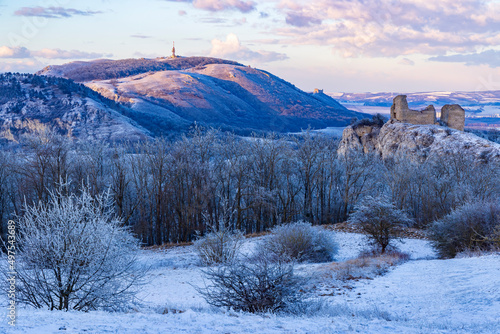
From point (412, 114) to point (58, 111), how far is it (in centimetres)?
8443

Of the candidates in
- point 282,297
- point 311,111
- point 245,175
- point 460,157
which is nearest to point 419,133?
point 460,157

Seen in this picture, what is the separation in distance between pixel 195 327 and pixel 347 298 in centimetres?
641

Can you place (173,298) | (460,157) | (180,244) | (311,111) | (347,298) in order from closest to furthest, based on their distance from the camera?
(347,298), (173,298), (180,244), (460,157), (311,111)

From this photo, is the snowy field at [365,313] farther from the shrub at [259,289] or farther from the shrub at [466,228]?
the shrub at [466,228]

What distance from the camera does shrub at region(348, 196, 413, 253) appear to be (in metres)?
21.1

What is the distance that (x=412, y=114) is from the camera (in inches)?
2191

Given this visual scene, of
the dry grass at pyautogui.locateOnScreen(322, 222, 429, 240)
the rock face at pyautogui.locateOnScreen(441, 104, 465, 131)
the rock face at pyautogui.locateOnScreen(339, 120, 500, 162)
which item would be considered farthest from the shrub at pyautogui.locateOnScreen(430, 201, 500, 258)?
the rock face at pyautogui.locateOnScreen(441, 104, 465, 131)

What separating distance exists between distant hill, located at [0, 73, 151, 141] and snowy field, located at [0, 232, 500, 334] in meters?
80.4

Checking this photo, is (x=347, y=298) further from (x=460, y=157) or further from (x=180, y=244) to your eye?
(x=460, y=157)

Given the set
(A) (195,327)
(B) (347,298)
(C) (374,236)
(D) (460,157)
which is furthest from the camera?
(D) (460,157)

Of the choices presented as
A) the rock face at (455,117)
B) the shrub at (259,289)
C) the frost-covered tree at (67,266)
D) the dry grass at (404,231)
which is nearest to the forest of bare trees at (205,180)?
the dry grass at (404,231)

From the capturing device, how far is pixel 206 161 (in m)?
34.6

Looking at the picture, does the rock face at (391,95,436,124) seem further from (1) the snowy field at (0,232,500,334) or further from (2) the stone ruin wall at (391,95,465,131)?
(1) the snowy field at (0,232,500,334)

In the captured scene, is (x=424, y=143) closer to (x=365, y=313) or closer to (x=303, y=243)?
(x=303, y=243)
